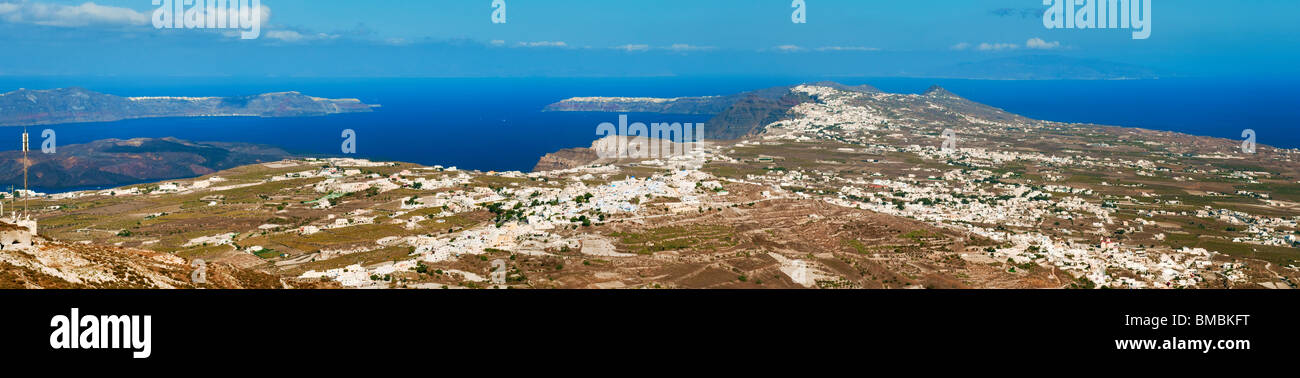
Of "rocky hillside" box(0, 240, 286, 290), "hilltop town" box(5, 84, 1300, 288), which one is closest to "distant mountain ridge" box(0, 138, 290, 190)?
"hilltop town" box(5, 84, 1300, 288)

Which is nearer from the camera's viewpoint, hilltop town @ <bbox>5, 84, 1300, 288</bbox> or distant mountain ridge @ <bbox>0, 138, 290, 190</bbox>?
hilltop town @ <bbox>5, 84, 1300, 288</bbox>

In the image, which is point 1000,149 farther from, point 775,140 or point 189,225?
point 189,225

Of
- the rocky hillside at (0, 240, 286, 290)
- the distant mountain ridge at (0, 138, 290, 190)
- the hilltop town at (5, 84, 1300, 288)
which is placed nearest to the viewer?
the rocky hillside at (0, 240, 286, 290)

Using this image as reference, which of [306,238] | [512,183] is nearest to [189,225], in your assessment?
[306,238]

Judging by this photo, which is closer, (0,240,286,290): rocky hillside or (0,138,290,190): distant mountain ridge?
(0,240,286,290): rocky hillside

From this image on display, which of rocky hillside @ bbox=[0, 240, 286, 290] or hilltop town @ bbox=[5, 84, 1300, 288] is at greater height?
rocky hillside @ bbox=[0, 240, 286, 290]

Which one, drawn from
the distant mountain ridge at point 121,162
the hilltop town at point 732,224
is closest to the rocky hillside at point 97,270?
the hilltop town at point 732,224

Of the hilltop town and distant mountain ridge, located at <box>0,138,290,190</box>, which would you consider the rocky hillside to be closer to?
the hilltop town

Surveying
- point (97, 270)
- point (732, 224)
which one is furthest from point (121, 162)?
point (97, 270)

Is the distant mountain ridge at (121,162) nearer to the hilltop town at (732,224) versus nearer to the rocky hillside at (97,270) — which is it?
the hilltop town at (732,224)

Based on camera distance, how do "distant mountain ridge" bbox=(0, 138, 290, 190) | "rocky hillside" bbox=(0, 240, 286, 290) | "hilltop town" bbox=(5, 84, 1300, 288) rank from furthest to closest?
"distant mountain ridge" bbox=(0, 138, 290, 190) < "hilltop town" bbox=(5, 84, 1300, 288) < "rocky hillside" bbox=(0, 240, 286, 290)

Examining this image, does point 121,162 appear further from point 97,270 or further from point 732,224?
point 97,270
